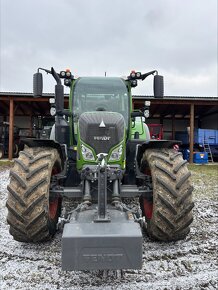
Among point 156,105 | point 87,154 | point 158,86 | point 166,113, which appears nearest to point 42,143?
point 87,154

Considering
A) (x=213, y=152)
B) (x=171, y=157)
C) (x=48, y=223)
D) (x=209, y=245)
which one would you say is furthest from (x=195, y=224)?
(x=213, y=152)

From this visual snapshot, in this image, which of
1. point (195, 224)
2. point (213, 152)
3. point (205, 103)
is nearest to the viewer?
point (195, 224)

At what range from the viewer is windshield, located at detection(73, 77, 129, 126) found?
4.41 metres

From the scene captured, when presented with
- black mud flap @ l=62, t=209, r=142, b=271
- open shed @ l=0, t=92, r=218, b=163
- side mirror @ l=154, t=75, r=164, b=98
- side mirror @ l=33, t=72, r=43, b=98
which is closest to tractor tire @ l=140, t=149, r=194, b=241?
black mud flap @ l=62, t=209, r=142, b=271

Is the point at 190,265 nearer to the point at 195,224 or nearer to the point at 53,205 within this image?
the point at 195,224

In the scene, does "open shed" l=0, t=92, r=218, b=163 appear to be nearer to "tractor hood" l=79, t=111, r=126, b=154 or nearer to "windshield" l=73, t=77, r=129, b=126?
"windshield" l=73, t=77, r=129, b=126

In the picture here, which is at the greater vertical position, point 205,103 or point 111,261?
point 205,103

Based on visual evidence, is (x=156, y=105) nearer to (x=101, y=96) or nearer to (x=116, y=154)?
(x=101, y=96)

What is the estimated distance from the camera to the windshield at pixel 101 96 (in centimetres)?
441

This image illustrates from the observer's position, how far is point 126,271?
8.91ft

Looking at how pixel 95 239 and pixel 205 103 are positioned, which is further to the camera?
→ pixel 205 103

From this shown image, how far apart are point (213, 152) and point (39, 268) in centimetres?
1580

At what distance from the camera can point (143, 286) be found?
2475mm

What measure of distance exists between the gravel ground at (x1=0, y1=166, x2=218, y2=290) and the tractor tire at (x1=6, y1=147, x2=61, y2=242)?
255 mm
